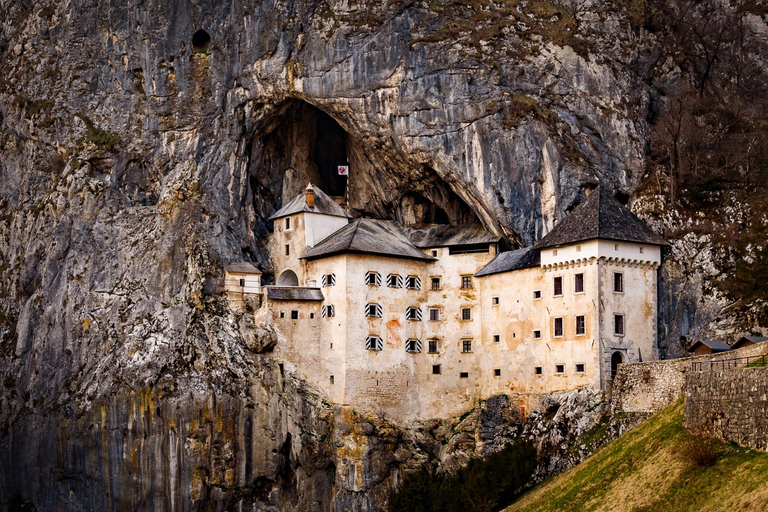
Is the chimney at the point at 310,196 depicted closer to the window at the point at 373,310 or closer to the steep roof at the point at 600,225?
the window at the point at 373,310

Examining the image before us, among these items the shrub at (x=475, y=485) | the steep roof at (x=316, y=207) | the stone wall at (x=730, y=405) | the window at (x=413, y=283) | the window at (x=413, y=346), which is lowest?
the shrub at (x=475, y=485)

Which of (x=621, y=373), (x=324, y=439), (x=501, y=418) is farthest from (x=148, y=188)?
(x=621, y=373)

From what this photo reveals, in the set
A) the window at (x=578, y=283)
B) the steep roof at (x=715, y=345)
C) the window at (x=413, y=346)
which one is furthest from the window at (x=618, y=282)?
the window at (x=413, y=346)

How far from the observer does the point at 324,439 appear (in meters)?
83.9

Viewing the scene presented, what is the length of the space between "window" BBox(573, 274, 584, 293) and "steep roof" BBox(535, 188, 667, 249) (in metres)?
2.35

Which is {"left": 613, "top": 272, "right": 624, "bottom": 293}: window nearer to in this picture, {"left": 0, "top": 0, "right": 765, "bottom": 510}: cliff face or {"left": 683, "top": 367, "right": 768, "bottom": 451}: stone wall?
{"left": 0, "top": 0, "right": 765, "bottom": 510}: cliff face

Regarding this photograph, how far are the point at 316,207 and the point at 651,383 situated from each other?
31715 millimetres

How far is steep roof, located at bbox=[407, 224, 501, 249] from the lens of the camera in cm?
8744

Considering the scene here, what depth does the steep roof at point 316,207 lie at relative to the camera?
90375 mm

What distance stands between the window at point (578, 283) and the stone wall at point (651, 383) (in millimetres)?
7043

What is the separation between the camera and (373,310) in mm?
85500

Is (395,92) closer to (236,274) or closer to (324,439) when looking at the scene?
(236,274)

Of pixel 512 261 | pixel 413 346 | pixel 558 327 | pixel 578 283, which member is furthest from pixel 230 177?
pixel 578 283

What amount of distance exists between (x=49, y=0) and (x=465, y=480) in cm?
5532
